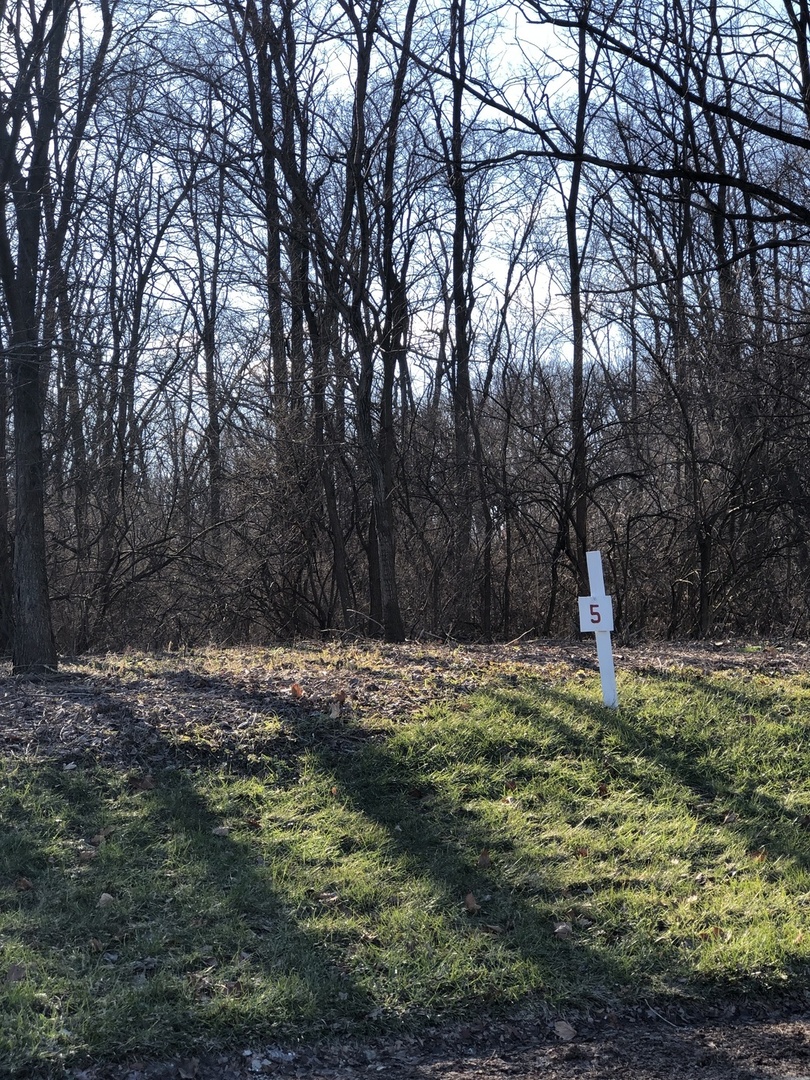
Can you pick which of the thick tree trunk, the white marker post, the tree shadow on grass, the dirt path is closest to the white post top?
the white marker post

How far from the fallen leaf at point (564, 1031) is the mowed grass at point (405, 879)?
12cm

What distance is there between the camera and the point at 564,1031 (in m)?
4.10

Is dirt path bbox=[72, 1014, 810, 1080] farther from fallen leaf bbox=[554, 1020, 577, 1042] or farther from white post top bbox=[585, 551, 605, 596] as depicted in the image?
white post top bbox=[585, 551, 605, 596]

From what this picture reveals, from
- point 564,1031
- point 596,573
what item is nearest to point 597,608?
point 596,573

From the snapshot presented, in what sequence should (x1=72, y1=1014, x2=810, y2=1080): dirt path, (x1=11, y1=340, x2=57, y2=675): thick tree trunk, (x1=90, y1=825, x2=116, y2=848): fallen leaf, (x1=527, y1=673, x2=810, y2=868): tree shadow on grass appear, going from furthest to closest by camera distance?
(x1=11, y1=340, x2=57, y2=675): thick tree trunk
(x1=527, y1=673, x2=810, y2=868): tree shadow on grass
(x1=90, y1=825, x2=116, y2=848): fallen leaf
(x1=72, y1=1014, x2=810, y2=1080): dirt path

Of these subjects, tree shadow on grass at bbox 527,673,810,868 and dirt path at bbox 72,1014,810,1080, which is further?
tree shadow on grass at bbox 527,673,810,868

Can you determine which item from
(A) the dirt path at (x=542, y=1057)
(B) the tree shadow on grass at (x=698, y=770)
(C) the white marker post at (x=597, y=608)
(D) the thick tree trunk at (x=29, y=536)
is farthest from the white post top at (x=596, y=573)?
(D) the thick tree trunk at (x=29, y=536)

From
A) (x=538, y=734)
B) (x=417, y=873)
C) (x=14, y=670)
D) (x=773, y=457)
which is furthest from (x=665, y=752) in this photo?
(x=773, y=457)

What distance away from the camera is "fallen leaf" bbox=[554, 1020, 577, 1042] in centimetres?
407

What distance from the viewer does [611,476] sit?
14383 mm

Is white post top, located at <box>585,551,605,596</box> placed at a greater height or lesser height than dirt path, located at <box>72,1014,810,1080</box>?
greater

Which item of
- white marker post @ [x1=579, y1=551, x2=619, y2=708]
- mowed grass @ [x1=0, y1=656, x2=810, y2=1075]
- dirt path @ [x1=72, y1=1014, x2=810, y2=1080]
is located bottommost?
dirt path @ [x1=72, y1=1014, x2=810, y2=1080]

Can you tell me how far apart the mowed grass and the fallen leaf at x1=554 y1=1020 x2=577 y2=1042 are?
0.12 meters

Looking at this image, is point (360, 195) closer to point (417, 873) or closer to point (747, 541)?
point (747, 541)
